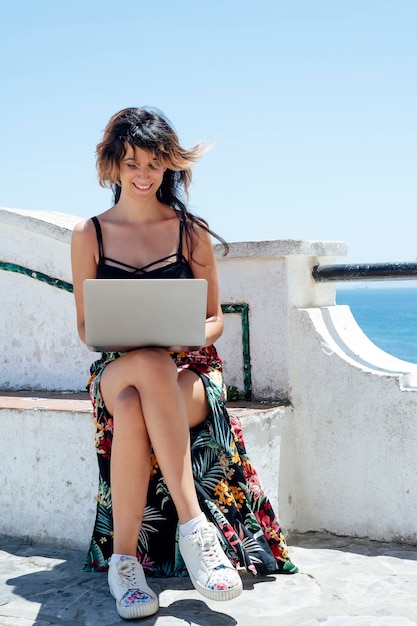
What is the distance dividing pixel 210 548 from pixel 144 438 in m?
0.39

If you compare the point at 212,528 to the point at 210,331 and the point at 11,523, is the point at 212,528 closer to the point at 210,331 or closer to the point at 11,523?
the point at 210,331

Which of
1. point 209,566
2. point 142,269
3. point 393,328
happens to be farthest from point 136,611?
point 393,328

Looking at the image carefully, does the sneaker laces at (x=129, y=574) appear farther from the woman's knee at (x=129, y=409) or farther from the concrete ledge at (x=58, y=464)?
the concrete ledge at (x=58, y=464)

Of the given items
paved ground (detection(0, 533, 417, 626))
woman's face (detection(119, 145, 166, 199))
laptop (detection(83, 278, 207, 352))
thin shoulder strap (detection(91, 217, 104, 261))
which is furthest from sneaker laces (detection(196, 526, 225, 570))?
woman's face (detection(119, 145, 166, 199))

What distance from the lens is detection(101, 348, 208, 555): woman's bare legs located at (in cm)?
276

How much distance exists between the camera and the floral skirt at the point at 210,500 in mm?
3062

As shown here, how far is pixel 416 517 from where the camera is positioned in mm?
3555

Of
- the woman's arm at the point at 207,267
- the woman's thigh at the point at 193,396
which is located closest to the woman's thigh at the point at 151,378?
the woman's thigh at the point at 193,396

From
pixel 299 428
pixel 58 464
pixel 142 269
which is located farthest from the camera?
pixel 299 428

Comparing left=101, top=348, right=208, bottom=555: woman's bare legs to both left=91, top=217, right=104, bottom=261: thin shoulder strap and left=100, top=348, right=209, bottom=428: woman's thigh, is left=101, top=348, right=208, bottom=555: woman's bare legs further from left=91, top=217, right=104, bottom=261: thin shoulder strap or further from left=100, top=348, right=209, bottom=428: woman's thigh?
left=91, top=217, right=104, bottom=261: thin shoulder strap

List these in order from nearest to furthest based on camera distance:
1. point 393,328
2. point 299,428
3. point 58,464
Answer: point 58,464 < point 299,428 < point 393,328

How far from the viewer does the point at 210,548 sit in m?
2.74

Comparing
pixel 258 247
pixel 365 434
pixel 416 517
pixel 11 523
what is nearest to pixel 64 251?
pixel 258 247

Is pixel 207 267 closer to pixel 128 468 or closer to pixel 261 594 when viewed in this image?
pixel 128 468
